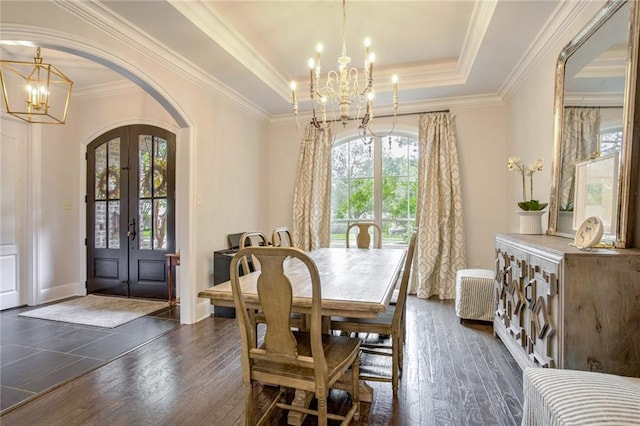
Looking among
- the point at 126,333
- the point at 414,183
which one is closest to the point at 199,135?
the point at 126,333

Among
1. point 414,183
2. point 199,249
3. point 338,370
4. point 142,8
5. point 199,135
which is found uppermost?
point 142,8

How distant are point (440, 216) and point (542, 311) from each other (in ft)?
8.90

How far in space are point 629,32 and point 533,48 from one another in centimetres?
141

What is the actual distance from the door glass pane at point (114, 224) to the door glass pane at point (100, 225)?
0.29 ft

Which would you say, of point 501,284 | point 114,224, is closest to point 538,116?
point 501,284

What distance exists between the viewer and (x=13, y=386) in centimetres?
218

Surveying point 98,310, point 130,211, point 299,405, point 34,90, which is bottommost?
point 98,310

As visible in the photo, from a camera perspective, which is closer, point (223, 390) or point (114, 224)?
point (223, 390)

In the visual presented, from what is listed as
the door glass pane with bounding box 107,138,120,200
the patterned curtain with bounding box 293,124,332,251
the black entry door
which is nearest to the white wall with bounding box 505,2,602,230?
the patterned curtain with bounding box 293,124,332,251

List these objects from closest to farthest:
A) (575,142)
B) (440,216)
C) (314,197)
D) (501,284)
Result: (575,142) → (501,284) → (440,216) → (314,197)

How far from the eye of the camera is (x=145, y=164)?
14.8 ft

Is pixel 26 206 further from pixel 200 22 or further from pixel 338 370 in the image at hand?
pixel 338 370

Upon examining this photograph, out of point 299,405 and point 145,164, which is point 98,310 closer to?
point 145,164

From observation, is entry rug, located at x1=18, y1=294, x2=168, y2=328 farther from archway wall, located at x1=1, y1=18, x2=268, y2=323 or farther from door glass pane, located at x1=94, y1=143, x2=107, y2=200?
door glass pane, located at x1=94, y1=143, x2=107, y2=200
